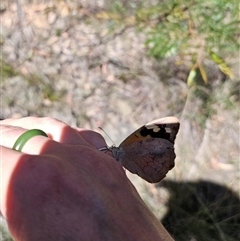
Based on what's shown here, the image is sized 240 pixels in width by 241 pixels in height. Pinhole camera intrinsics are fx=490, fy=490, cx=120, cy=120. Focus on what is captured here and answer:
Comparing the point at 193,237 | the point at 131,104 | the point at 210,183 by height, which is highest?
the point at 131,104

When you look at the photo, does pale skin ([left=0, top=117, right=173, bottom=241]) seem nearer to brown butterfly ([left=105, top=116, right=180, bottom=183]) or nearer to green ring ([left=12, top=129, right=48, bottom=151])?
green ring ([left=12, top=129, right=48, bottom=151])

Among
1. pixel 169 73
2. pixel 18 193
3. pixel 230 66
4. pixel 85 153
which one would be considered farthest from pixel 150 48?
pixel 18 193

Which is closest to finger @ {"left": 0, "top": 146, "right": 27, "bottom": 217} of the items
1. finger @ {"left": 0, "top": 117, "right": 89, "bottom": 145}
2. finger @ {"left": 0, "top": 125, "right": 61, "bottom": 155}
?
finger @ {"left": 0, "top": 125, "right": 61, "bottom": 155}

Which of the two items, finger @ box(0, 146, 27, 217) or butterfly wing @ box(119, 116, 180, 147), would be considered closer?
finger @ box(0, 146, 27, 217)

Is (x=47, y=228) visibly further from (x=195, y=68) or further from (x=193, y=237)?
(x=195, y=68)

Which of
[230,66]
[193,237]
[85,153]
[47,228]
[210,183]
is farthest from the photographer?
[230,66]

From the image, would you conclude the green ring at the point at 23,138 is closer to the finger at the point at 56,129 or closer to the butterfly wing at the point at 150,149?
the finger at the point at 56,129

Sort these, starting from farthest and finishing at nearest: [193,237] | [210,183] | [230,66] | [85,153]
Answer: [230,66] → [210,183] → [193,237] → [85,153]
